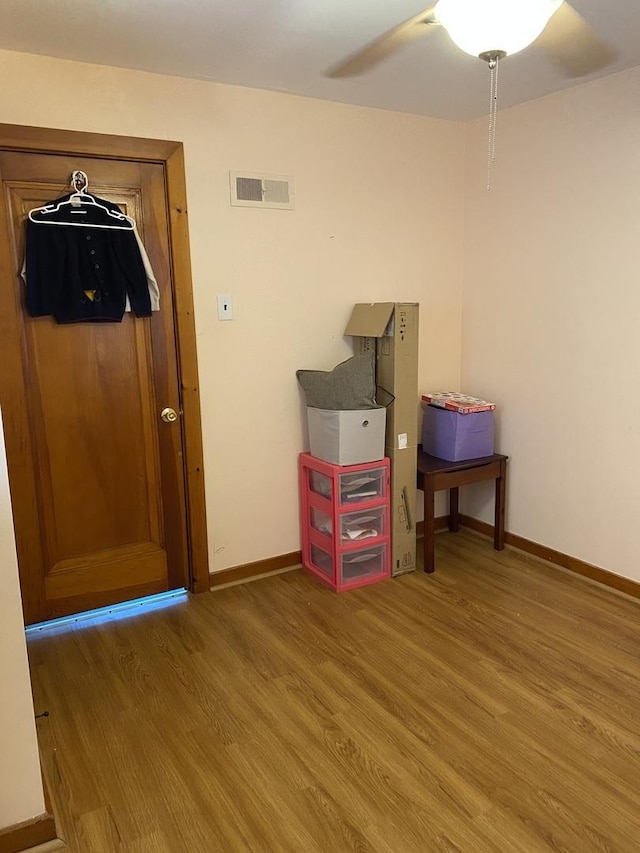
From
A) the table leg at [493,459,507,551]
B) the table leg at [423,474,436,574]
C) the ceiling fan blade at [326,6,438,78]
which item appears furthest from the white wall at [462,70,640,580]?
the ceiling fan blade at [326,6,438,78]

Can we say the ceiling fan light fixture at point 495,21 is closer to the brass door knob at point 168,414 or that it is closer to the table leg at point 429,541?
the brass door knob at point 168,414

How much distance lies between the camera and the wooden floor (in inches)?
71.6

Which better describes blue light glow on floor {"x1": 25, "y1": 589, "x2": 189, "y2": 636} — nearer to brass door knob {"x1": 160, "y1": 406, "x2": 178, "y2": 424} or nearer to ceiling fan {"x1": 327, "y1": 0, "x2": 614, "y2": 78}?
brass door knob {"x1": 160, "y1": 406, "x2": 178, "y2": 424}

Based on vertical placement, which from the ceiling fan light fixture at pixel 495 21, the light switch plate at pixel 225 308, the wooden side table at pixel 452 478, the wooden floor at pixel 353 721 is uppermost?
the ceiling fan light fixture at pixel 495 21

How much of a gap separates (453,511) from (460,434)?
0.70 m

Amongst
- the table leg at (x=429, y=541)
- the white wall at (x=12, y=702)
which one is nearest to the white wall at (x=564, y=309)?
the table leg at (x=429, y=541)

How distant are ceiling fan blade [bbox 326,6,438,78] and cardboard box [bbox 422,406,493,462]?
172cm

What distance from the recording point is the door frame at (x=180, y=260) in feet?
8.59

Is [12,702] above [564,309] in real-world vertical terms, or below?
below

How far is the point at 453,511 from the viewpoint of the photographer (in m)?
4.00

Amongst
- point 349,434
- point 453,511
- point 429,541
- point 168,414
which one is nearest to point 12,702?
point 168,414

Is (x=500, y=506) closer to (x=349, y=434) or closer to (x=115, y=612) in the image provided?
(x=349, y=434)

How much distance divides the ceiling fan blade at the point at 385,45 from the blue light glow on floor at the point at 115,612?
2.52 m

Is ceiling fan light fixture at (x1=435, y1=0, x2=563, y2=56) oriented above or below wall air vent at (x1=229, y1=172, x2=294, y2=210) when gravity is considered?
above
